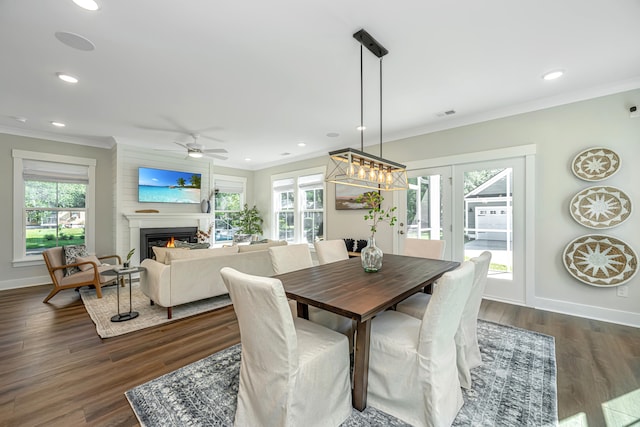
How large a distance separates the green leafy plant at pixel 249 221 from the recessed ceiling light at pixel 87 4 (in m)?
5.55

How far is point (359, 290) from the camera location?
181 cm

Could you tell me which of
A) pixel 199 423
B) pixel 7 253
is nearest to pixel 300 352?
pixel 199 423

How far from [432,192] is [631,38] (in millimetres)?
2449

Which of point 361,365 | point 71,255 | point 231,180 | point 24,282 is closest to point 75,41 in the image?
point 361,365

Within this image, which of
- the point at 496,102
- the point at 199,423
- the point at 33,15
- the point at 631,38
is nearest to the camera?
the point at 199,423

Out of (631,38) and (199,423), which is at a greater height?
(631,38)

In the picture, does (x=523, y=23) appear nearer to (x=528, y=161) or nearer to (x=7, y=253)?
(x=528, y=161)

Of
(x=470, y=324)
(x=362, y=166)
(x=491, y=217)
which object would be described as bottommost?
(x=470, y=324)

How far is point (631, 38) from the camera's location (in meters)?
2.15

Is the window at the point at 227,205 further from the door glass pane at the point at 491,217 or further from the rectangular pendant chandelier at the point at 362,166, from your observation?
the door glass pane at the point at 491,217

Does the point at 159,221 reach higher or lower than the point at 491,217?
lower

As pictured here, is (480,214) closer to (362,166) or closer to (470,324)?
(470,324)

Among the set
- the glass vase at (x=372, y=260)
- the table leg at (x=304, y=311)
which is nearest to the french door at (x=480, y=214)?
the glass vase at (x=372, y=260)

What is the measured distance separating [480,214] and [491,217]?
14 cm
